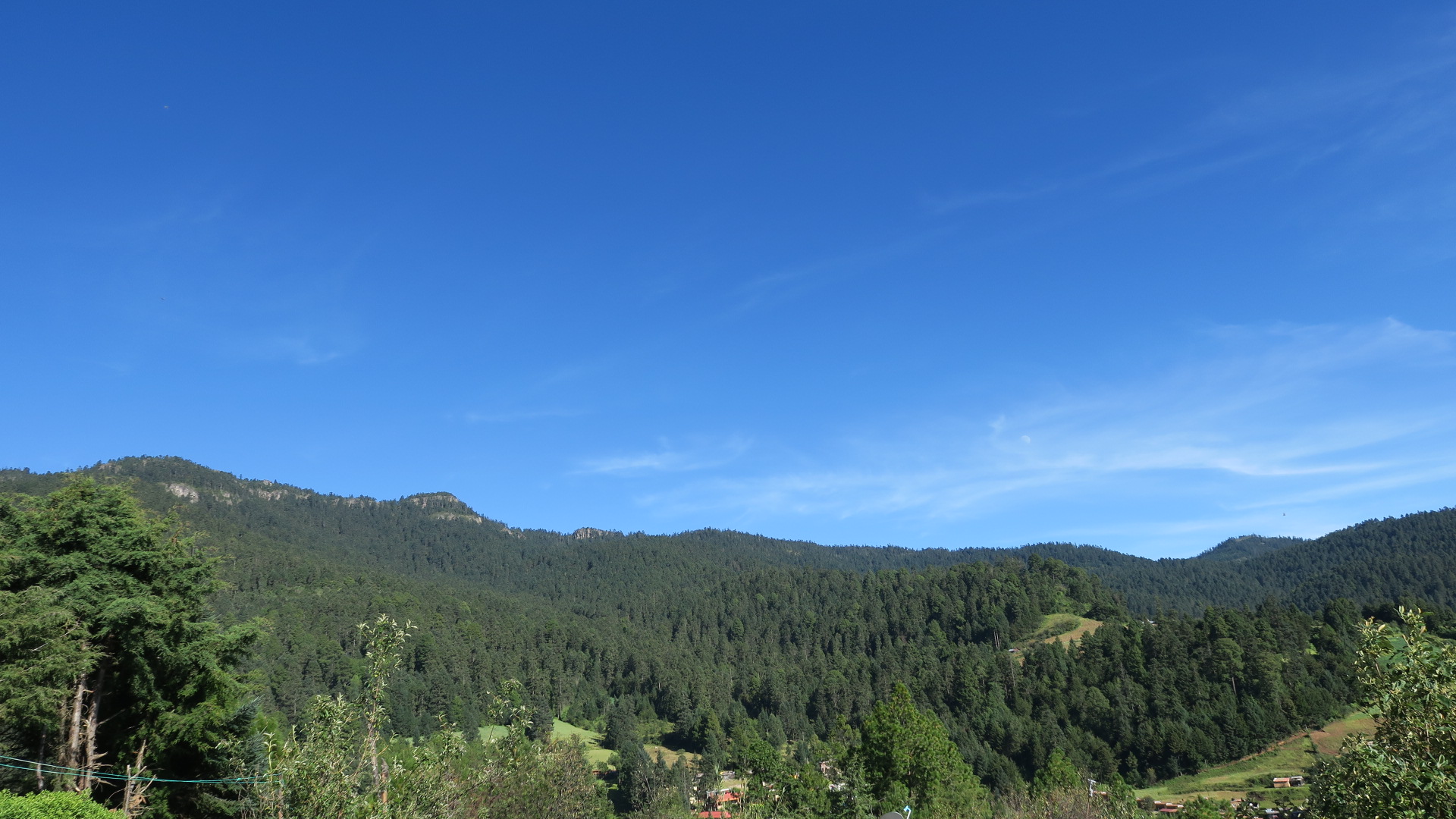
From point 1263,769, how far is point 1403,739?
402 feet

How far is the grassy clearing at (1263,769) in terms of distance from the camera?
99875 mm

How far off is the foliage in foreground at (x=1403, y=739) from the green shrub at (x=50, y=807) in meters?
28.0

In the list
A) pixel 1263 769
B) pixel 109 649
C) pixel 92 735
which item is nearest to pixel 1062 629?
pixel 1263 769

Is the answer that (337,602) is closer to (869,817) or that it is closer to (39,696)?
(869,817)

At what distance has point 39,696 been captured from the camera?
26.0 metres

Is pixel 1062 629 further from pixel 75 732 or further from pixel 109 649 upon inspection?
pixel 75 732

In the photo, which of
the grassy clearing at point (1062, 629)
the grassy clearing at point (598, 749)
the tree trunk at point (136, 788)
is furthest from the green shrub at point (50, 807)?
the grassy clearing at point (1062, 629)

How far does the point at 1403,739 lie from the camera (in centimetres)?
1231

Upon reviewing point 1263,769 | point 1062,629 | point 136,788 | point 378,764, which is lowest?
point 1263,769

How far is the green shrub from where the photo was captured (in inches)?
742

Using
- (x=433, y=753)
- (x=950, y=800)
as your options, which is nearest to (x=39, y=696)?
(x=433, y=753)

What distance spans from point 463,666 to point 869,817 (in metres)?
136

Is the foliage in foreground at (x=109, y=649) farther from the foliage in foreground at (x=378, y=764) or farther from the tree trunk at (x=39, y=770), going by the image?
the foliage in foreground at (x=378, y=764)

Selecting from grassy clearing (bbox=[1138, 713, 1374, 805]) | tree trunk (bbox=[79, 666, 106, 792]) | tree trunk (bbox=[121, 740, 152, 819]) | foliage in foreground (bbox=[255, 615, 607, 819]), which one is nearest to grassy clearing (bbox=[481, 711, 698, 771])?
grassy clearing (bbox=[1138, 713, 1374, 805])
